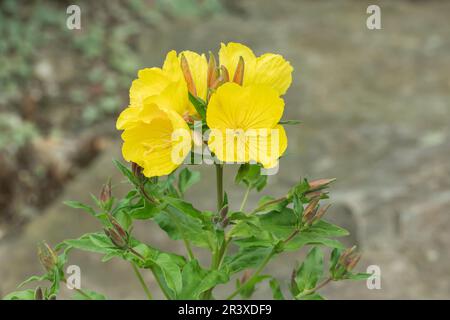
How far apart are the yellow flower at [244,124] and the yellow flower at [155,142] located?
0.16ft

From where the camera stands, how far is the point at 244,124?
3.51ft

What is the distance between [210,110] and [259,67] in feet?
0.42

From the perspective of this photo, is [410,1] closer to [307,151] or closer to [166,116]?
[307,151]

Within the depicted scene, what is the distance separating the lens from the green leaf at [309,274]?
4.22ft

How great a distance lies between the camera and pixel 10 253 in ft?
9.99

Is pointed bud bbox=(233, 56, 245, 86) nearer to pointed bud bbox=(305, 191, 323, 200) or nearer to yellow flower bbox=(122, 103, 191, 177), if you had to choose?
yellow flower bbox=(122, 103, 191, 177)

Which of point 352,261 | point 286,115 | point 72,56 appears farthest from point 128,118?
point 72,56

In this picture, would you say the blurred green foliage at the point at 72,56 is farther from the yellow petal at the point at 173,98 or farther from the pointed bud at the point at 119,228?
the yellow petal at the point at 173,98

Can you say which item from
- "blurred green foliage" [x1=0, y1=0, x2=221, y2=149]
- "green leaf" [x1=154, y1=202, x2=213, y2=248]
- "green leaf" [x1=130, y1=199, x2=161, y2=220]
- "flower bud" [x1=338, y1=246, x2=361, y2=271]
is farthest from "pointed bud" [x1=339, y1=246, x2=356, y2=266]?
"blurred green foliage" [x1=0, y1=0, x2=221, y2=149]

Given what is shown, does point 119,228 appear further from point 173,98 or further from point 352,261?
point 352,261

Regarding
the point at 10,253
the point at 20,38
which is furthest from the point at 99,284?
the point at 20,38
